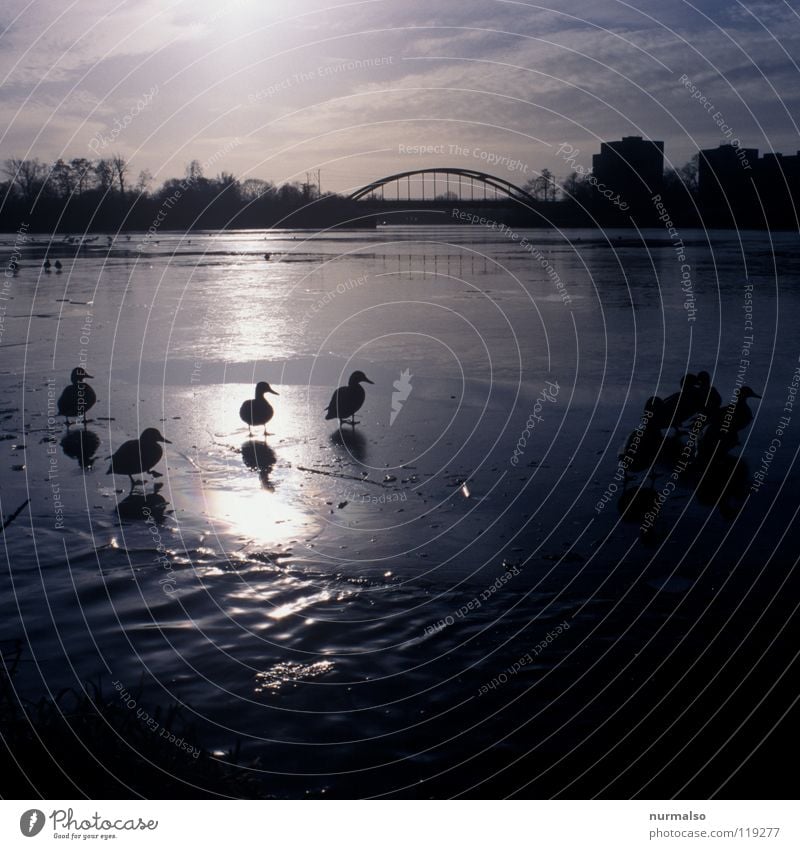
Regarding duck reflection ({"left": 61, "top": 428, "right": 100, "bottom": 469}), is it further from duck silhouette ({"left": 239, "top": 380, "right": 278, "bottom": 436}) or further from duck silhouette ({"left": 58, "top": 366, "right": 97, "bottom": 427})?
duck silhouette ({"left": 239, "top": 380, "right": 278, "bottom": 436})

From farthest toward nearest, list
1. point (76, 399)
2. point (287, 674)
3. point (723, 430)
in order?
point (76, 399) → point (723, 430) → point (287, 674)

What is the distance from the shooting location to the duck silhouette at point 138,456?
8102 millimetres

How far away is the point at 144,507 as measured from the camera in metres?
7.62

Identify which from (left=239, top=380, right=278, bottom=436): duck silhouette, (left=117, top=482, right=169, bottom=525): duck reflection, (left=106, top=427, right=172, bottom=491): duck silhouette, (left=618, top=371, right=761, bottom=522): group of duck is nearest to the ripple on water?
(left=117, top=482, right=169, bottom=525): duck reflection

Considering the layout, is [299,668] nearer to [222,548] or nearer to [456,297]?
[222,548]

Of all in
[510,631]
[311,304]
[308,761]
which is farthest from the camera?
[311,304]

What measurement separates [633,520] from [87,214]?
7645 centimetres

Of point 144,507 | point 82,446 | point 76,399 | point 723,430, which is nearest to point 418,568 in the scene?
point 144,507

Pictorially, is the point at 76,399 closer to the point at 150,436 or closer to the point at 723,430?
the point at 150,436

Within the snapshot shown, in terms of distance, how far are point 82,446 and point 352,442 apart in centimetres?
296

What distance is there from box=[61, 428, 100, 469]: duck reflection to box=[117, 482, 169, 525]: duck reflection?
1224mm

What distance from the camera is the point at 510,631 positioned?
535 centimetres

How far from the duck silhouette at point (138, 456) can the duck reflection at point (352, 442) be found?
204cm
